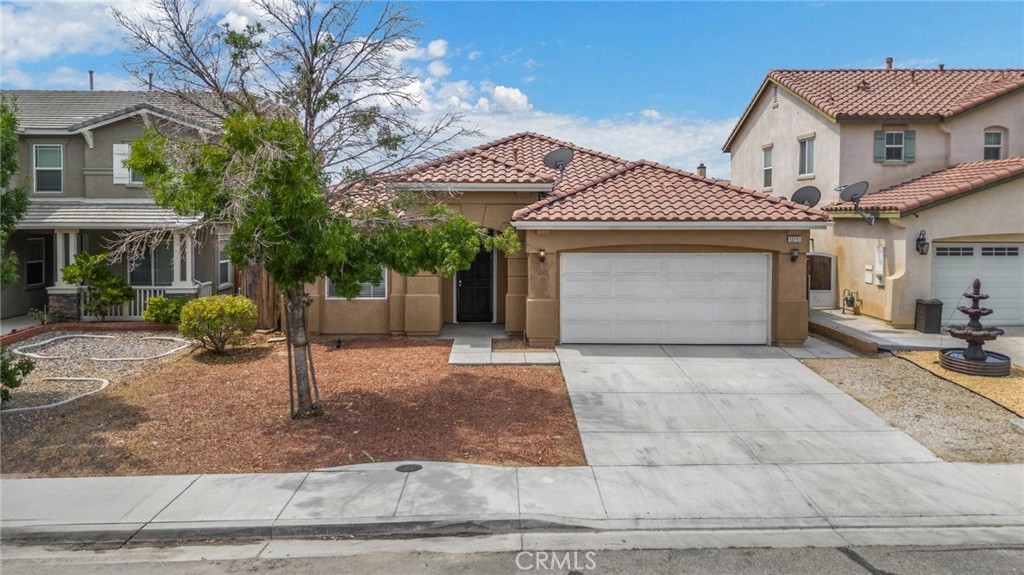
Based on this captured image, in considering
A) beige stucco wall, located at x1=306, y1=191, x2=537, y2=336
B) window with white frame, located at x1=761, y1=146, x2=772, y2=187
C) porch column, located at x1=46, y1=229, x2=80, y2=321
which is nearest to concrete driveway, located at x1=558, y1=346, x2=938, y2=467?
beige stucco wall, located at x1=306, y1=191, x2=537, y2=336

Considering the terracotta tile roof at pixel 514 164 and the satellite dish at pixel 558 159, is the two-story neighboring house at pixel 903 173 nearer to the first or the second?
the terracotta tile roof at pixel 514 164

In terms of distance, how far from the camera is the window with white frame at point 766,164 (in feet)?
80.7

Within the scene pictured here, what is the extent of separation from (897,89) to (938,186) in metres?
5.95

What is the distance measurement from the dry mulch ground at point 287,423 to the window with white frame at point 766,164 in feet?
52.9

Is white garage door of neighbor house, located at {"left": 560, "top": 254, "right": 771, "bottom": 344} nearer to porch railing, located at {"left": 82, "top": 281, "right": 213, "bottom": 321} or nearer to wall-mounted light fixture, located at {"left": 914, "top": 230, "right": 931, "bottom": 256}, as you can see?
wall-mounted light fixture, located at {"left": 914, "top": 230, "right": 931, "bottom": 256}

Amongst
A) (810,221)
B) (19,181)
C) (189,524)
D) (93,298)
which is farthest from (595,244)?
(19,181)

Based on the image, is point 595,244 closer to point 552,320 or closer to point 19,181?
point 552,320

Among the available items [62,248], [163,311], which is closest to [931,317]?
[163,311]

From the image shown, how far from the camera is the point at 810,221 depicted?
45.6 ft

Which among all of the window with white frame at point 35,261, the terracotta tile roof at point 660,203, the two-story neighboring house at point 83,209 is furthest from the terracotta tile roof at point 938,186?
the window with white frame at point 35,261

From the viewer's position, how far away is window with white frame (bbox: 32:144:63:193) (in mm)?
18438

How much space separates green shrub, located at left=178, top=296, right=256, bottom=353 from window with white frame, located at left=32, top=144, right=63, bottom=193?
8280 mm

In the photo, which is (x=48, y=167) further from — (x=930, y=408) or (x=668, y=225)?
(x=930, y=408)

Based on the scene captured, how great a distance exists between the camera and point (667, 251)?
1438 centimetres
